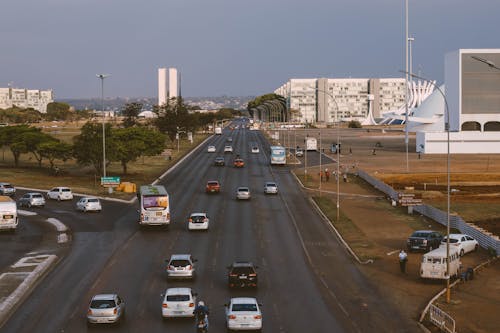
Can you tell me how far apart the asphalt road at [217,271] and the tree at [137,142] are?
77.7 ft

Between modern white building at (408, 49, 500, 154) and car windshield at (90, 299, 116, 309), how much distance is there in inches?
4452

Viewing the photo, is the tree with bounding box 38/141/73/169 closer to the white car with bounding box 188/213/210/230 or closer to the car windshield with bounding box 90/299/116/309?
the white car with bounding box 188/213/210/230

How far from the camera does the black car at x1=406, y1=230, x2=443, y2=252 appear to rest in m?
45.2

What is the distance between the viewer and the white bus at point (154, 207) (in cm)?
5209

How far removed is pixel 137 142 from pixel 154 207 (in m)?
43.6

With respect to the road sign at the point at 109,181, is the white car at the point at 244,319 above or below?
below

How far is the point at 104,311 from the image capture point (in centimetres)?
2836

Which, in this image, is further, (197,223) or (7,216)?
(197,223)

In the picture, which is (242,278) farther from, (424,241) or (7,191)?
(7,191)

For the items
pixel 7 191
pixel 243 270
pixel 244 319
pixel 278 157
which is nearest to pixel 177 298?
pixel 244 319

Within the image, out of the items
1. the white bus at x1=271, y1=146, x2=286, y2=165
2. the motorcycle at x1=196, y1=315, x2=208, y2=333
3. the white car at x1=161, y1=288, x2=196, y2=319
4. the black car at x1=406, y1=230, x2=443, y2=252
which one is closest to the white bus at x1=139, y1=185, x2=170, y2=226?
the black car at x1=406, y1=230, x2=443, y2=252

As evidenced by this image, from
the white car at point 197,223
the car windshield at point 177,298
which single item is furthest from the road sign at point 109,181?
the car windshield at point 177,298

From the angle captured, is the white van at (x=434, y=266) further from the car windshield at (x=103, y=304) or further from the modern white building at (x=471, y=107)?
the modern white building at (x=471, y=107)

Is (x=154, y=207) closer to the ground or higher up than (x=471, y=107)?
closer to the ground
